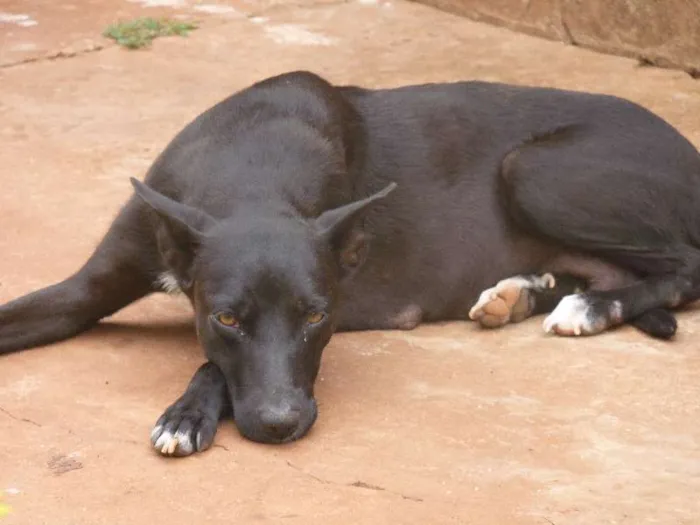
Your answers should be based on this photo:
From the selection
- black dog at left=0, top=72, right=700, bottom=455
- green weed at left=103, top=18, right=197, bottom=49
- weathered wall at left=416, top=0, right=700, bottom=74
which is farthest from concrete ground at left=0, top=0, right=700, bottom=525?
green weed at left=103, top=18, right=197, bottom=49

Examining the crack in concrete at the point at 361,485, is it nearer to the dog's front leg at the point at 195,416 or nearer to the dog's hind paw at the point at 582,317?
the dog's front leg at the point at 195,416

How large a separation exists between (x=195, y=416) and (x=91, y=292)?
94 centimetres

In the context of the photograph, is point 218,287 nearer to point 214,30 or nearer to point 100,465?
point 100,465

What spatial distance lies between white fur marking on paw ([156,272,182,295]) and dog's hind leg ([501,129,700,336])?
139 centimetres

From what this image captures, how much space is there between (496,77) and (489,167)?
119 inches

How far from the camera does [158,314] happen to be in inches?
203

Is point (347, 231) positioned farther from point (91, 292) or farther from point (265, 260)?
point (91, 292)

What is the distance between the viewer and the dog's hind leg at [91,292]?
469 cm

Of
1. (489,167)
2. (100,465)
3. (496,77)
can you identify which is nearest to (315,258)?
(100,465)

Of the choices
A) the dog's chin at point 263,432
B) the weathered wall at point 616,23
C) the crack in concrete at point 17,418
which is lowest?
the weathered wall at point 616,23

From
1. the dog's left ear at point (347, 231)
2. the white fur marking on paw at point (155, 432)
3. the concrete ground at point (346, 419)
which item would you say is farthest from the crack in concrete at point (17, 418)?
the dog's left ear at point (347, 231)

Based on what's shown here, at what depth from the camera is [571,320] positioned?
4.96 m

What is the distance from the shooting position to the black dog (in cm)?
416

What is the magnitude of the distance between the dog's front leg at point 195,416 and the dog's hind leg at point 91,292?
61 centimetres
